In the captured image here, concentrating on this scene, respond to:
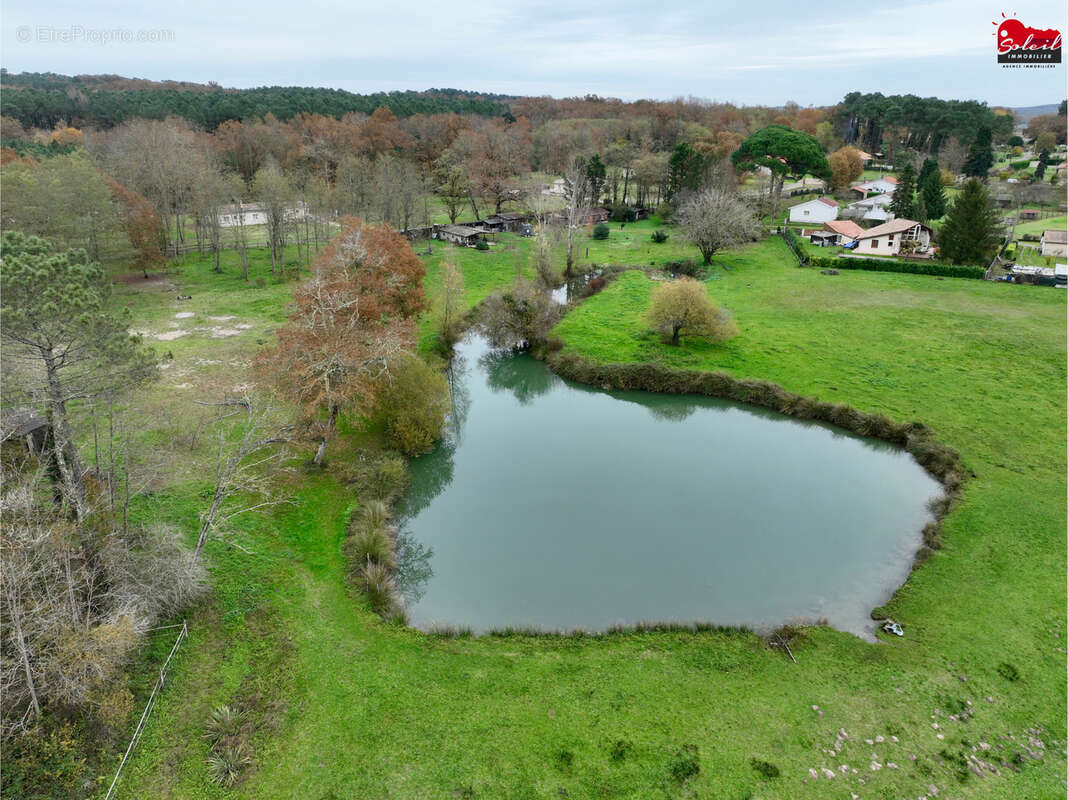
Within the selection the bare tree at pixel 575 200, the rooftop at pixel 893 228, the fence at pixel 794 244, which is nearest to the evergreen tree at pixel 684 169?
the bare tree at pixel 575 200

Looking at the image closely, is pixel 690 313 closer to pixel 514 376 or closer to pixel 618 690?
pixel 514 376

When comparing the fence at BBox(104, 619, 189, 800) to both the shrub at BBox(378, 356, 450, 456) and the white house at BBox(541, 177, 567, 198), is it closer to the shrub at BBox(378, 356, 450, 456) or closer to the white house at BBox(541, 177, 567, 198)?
the shrub at BBox(378, 356, 450, 456)

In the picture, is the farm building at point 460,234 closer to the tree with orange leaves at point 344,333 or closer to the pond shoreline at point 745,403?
the pond shoreline at point 745,403

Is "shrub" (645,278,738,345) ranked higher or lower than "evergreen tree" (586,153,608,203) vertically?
lower

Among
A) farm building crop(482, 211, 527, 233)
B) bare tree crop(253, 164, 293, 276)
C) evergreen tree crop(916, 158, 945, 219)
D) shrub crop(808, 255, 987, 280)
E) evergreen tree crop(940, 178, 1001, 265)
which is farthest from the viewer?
farm building crop(482, 211, 527, 233)

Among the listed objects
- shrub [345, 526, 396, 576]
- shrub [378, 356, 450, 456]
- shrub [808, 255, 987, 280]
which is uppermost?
shrub [808, 255, 987, 280]

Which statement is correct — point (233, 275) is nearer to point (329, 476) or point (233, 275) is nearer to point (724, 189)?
point (329, 476)

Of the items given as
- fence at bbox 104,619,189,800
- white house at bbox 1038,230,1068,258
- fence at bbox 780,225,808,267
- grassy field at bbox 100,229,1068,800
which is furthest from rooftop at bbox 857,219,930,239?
fence at bbox 104,619,189,800
